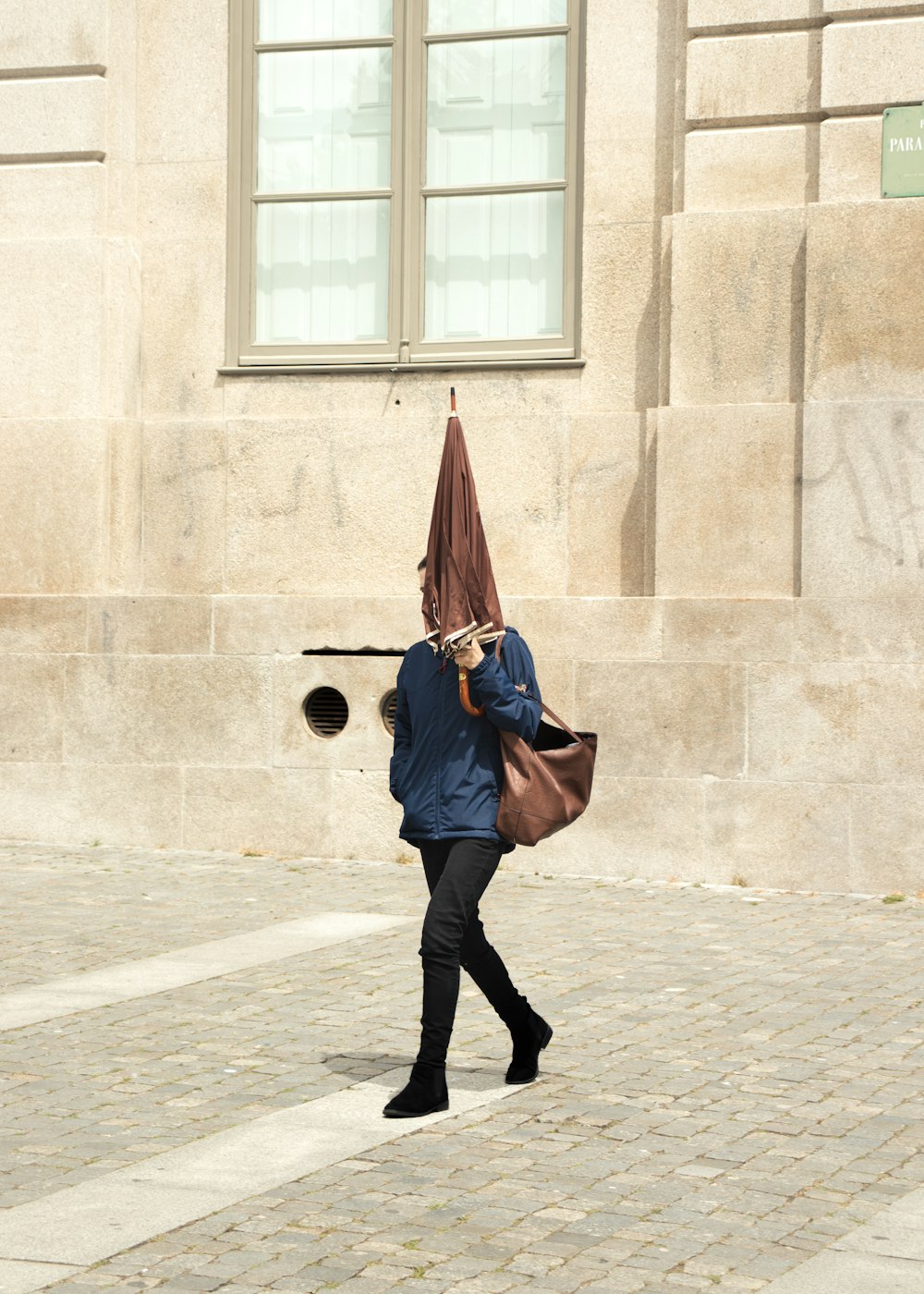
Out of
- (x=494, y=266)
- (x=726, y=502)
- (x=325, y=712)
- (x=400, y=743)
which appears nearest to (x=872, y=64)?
(x=726, y=502)

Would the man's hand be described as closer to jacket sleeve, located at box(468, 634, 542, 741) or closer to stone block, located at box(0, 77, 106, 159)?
jacket sleeve, located at box(468, 634, 542, 741)

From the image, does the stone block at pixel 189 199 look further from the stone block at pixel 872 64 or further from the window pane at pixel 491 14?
the stone block at pixel 872 64

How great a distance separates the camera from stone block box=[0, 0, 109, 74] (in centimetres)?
1223

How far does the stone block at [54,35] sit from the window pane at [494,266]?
8.16 ft

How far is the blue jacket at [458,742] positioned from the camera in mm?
5762

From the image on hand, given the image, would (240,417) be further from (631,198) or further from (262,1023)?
(262,1023)

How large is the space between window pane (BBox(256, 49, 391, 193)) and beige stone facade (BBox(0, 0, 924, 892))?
1.15 ft

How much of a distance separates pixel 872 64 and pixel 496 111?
8.74ft

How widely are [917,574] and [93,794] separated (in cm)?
540

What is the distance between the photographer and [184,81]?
41.1 ft

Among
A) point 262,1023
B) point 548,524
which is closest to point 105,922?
point 262,1023

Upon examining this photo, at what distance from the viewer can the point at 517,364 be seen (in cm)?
1193

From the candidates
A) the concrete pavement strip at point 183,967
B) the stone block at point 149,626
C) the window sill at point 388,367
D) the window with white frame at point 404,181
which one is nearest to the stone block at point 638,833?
the concrete pavement strip at point 183,967

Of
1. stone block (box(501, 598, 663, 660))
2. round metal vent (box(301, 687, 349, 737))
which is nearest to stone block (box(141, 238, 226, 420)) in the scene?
round metal vent (box(301, 687, 349, 737))
